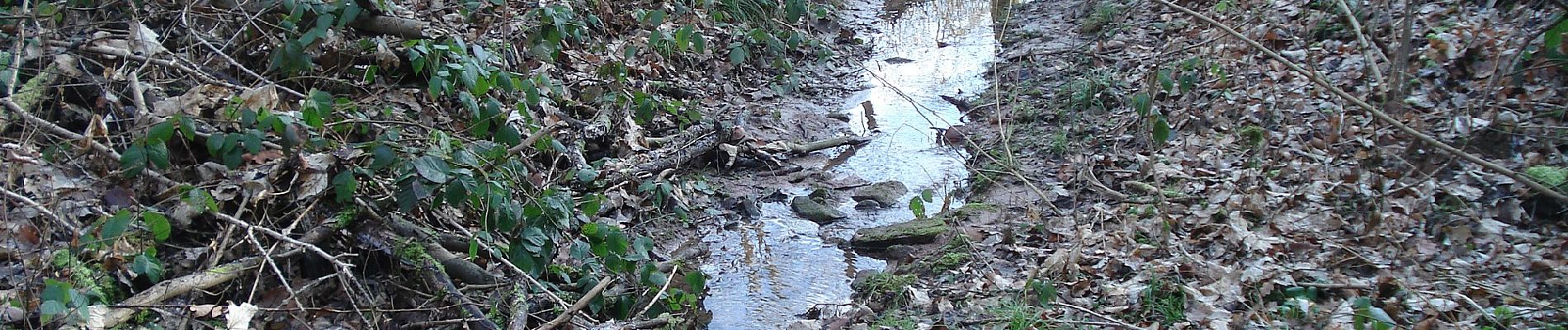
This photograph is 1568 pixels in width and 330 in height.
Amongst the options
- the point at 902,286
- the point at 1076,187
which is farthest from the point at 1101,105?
the point at 902,286

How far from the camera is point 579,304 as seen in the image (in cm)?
378

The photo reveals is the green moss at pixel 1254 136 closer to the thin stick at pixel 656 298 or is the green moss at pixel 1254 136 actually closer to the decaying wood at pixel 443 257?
the thin stick at pixel 656 298

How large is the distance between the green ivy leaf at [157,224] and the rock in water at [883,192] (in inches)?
141

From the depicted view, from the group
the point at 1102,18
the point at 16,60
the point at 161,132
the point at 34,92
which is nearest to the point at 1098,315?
the point at 161,132

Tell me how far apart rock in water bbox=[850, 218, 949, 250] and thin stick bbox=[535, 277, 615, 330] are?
1488mm

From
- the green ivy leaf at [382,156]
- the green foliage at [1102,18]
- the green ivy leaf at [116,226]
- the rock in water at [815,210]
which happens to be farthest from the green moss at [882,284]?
the green foliage at [1102,18]

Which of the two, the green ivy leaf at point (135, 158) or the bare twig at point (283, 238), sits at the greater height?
the green ivy leaf at point (135, 158)

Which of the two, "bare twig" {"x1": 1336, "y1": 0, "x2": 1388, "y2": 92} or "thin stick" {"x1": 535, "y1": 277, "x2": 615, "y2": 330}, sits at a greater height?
"bare twig" {"x1": 1336, "y1": 0, "x2": 1388, "y2": 92}

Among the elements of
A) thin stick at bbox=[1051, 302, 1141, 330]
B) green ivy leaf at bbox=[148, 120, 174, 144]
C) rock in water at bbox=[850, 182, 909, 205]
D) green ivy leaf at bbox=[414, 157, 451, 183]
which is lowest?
rock in water at bbox=[850, 182, 909, 205]

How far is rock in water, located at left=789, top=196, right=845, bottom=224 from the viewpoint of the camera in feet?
17.9

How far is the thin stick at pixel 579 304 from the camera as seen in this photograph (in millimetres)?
3639

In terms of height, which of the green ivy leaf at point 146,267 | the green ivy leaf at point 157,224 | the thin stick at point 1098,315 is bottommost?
the thin stick at point 1098,315

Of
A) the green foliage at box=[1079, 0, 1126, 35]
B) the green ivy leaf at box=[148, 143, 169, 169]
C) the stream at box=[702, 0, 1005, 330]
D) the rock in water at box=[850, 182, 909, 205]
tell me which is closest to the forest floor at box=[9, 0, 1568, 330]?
the green ivy leaf at box=[148, 143, 169, 169]

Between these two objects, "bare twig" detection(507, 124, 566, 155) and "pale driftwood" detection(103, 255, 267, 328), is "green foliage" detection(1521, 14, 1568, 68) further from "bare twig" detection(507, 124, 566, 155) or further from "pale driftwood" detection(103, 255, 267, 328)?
"pale driftwood" detection(103, 255, 267, 328)
